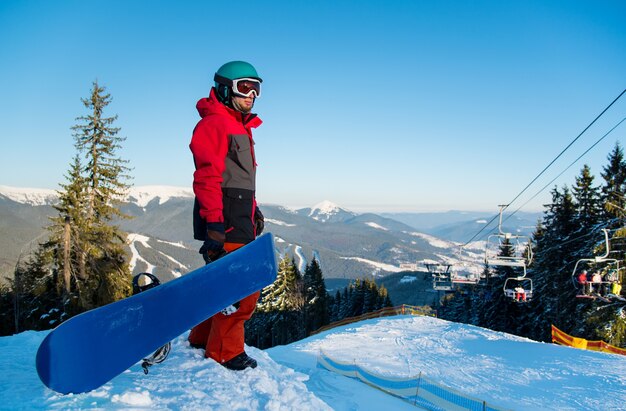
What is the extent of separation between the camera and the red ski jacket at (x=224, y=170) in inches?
142

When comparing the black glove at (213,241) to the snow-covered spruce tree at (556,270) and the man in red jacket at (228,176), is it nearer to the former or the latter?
the man in red jacket at (228,176)

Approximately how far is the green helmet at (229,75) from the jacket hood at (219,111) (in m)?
0.08

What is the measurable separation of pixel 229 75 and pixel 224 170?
3.18 ft

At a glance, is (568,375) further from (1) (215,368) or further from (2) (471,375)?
(1) (215,368)

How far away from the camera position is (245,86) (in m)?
4.00

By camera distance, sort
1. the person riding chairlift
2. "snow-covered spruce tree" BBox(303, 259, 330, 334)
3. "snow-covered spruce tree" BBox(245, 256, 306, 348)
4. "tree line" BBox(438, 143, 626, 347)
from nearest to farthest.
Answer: the person riding chairlift < "tree line" BBox(438, 143, 626, 347) < "snow-covered spruce tree" BBox(245, 256, 306, 348) < "snow-covered spruce tree" BBox(303, 259, 330, 334)

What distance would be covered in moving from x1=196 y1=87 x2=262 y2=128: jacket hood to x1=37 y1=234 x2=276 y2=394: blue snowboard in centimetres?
151

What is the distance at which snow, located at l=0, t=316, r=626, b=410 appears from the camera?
10.1ft

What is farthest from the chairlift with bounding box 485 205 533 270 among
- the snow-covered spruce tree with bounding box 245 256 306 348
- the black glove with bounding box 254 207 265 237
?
the snow-covered spruce tree with bounding box 245 256 306 348

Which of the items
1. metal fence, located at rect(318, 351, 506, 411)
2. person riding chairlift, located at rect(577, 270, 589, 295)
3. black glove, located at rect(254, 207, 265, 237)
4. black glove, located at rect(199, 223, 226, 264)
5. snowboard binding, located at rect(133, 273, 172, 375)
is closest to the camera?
black glove, located at rect(199, 223, 226, 264)

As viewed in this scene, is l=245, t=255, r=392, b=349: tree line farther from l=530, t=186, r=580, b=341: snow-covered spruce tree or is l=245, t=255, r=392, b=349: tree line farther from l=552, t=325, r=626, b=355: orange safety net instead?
l=552, t=325, r=626, b=355: orange safety net

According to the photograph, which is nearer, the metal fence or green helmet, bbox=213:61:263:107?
green helmet, bbox=213:61:263:107

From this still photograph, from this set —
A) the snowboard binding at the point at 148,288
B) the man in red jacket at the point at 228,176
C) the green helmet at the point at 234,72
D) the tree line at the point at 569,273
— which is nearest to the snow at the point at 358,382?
the snowboard binding at the point at 148,288

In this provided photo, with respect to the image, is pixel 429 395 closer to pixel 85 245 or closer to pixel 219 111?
pixel 219 111
